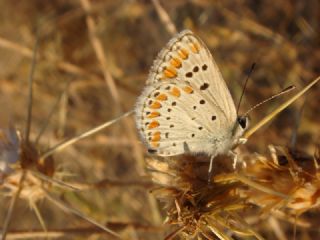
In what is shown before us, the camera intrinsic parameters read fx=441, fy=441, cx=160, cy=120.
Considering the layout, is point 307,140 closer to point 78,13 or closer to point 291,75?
point 291,75

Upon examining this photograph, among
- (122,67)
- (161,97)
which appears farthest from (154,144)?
(122,67)

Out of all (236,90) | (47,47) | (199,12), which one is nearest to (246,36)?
(236,90)

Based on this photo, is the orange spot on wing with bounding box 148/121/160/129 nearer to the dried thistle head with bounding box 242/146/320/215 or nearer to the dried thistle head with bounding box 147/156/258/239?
the dried thistle head with bounding box 147/156/258/239

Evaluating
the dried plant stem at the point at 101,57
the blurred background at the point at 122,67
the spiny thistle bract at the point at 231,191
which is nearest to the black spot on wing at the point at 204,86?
the spiny thistle bract at the point at 231,191

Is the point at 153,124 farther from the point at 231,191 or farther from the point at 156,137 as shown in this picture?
the point at 231,191

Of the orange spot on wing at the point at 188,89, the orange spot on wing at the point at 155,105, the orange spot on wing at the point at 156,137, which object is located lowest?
the orange spot on wing at the point at 156,137

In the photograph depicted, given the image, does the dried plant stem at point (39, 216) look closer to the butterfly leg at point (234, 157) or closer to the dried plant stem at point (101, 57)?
the butterfly leg at point (234, 157)
